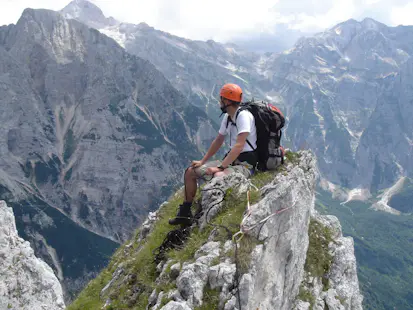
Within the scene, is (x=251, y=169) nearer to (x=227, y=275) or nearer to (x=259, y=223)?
(x=259, y=223)

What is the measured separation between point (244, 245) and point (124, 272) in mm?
5760

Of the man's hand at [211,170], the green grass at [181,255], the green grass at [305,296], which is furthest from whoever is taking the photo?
the green grass at [305,296]

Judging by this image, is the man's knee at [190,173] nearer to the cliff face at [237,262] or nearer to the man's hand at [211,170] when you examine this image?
the man's hand at [211,170]

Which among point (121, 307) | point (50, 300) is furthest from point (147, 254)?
point (50, 300)

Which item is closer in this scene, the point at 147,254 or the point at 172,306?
the point at 172,306

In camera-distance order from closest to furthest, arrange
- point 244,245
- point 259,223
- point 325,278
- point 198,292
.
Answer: point 198,292, point 244,245, point 259,223, point 325,278

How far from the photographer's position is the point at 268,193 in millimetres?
10320

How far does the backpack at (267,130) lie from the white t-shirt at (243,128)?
18 cm

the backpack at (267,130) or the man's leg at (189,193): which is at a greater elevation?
the backpack at (267,130)

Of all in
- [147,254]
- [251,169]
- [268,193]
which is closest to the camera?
[268,193]

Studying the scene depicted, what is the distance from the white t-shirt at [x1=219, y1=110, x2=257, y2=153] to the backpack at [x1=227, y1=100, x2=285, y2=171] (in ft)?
0.59

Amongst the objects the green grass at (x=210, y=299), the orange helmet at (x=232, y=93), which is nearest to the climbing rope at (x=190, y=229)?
the green grass at (x=210, y=299)

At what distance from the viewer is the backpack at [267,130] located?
12.4 meters

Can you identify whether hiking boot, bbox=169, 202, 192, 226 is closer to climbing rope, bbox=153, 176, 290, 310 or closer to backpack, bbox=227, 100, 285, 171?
climbing rope, bbox=153, 176, 290, 310
